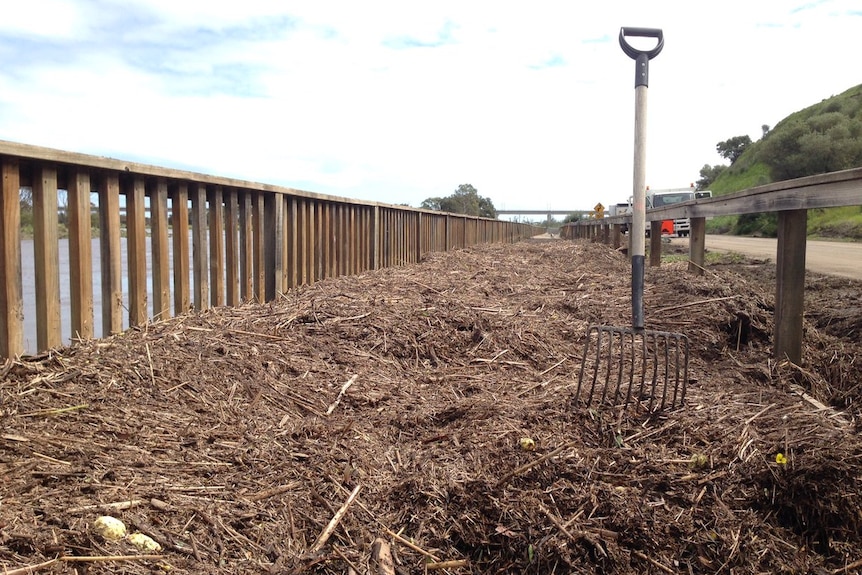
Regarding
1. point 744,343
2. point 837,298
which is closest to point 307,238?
point 744,343

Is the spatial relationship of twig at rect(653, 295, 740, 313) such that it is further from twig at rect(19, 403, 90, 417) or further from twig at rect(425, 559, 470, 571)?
twig at rect(19, 403, 90, 417)

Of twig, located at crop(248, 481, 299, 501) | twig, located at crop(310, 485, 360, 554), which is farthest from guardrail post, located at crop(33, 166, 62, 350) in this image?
twig, located at crop(310, 485, 360, 554)

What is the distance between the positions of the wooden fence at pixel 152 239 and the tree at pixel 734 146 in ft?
272

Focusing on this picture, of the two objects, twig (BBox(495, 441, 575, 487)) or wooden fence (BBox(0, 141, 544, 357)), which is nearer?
twig (BBox(495, 441, 575, 487))

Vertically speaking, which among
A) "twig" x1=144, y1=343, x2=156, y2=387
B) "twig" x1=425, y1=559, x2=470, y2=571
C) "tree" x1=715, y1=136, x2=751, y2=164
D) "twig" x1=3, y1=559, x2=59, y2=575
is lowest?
"twig" x1=425, y1=559, x2=470, y2=571

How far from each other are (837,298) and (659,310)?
2.57 meters

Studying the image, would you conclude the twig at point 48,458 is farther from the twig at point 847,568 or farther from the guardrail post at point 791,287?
the guardrail post at point 791,287

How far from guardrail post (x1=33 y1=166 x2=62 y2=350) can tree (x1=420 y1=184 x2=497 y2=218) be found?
5551 cm

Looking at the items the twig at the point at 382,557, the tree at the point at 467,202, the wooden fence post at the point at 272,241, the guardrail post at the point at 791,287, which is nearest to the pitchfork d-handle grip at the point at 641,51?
the guardrail post at the point at 791,287

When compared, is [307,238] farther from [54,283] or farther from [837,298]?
[837,298]

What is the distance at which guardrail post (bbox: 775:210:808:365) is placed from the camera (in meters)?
4.02

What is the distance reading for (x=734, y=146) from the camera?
Answer: 7856 cm

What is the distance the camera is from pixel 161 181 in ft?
14.4

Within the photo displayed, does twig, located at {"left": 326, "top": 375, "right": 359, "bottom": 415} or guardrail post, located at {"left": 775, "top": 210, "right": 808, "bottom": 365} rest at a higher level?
guardrail post, located at {"left": 775, "top": 210, "right": 808, "bottom": 365}
